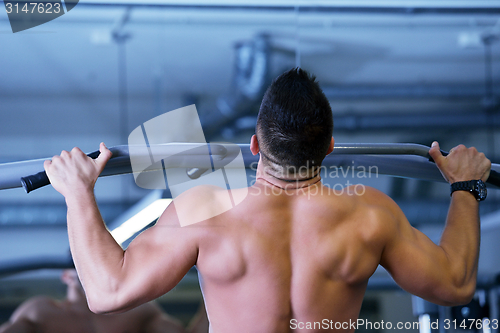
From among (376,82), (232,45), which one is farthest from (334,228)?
(376,82)

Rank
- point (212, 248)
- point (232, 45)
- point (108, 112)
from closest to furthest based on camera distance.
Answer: point (212, 248) → point (232, 45) → point (108, 112)

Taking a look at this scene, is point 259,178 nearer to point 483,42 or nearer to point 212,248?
point 212,248

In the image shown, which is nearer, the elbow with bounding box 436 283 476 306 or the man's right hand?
the elbow with bounding box 436 283 476 306

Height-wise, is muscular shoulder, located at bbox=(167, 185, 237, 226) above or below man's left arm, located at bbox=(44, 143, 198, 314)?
above

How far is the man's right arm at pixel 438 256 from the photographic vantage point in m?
0.81

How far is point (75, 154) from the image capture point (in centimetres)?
79

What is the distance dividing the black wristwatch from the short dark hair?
0.42 meters

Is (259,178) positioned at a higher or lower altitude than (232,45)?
lower

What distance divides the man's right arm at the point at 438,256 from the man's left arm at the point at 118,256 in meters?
0.43

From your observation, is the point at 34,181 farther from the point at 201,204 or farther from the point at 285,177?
the point at 285,177

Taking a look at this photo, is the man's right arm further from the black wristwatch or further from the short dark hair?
the short dark hair

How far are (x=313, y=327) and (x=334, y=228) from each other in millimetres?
208

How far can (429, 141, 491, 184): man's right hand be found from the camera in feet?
3.19

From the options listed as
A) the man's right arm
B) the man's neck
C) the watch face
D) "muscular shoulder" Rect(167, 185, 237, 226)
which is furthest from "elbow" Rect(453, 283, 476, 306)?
"muscular shoulder" Rect(167, 185, 237, 226)
